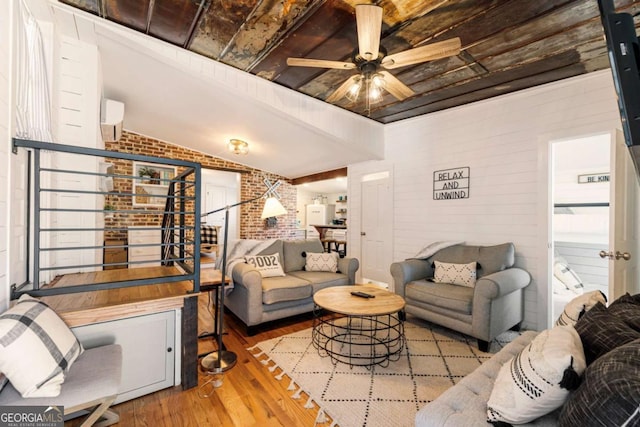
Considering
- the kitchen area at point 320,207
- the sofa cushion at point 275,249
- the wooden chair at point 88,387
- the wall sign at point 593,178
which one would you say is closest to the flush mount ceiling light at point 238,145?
the sofa cushion at point 275,249

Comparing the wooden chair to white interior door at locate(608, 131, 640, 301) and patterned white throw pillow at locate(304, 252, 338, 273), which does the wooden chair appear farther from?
white interior door at locate(608, 131, 640, 301)

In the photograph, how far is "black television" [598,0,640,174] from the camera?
76 centimetres

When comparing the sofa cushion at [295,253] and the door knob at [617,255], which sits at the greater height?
the door knob at [617,255]

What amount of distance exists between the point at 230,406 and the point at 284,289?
1.25m

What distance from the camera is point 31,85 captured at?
1.70 m

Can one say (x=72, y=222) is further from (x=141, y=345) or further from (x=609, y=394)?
(x=609, y=394)

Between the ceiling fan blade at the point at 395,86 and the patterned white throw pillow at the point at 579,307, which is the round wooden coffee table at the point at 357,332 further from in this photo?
the ceiling fan blade at the point at 395,86

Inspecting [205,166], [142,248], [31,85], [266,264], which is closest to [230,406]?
[266,264]

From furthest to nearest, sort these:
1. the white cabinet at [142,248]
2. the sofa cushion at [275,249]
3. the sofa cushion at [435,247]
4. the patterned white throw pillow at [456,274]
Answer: the white cabinet at [142,248], the sofa cushion at [275,249], the sofa cushion at [435,247], the patterned white throw pillow at [456,274]

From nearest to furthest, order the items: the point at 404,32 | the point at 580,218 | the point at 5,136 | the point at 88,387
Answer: the point at 88,387, the point at 5,136, the point at 404,32, the point at 580,218

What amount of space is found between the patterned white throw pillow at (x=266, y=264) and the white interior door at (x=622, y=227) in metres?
2.93

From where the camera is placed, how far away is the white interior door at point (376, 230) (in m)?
4.45

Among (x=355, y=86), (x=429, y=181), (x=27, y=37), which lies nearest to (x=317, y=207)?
(x=429, y=181)

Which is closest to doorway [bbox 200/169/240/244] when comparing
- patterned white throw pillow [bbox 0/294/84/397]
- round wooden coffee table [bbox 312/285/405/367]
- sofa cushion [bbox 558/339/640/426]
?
round wooden coffee table [bbox 312/285/405/367]
